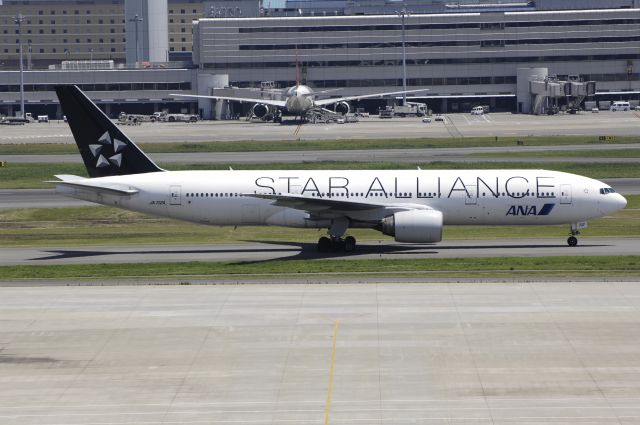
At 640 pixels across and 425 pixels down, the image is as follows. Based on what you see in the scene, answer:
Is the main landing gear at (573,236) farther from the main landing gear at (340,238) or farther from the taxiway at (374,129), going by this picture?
the taxiway at (374,129)

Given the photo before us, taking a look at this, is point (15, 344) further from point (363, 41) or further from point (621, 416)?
point (363, 41)

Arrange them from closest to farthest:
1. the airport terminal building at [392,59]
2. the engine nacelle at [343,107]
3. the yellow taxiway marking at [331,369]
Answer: the yellow taxiway marking at [331,369], the engine nacelle at [343,107], the airport terminal building at [392,59]

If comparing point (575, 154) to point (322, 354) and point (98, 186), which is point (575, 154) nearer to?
point (98, 186)

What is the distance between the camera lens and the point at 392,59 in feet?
628

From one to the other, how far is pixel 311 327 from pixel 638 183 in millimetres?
46717

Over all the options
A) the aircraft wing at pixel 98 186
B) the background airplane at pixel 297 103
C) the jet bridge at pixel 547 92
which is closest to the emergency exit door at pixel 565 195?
the aircraft wing at pixel 98 186

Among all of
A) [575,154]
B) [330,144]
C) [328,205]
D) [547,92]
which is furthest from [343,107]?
[328,205]

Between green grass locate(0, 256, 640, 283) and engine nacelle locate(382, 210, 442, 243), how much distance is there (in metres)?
2.20

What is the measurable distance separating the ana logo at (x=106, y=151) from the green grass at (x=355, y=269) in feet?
26.1

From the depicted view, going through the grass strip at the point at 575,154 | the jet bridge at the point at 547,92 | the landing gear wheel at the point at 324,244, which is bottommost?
the landing gear wheel at the point at 324,244

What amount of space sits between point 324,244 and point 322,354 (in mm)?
20807

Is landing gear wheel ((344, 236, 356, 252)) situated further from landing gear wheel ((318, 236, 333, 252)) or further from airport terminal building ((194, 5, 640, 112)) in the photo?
airport terminal building ((194, 5, 640, 112))

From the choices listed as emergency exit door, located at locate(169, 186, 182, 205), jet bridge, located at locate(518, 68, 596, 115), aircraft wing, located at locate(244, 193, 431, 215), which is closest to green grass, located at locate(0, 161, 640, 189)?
aircraft wing, located at locate(244, 193, 431, 215)

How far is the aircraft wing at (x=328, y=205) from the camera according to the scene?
166 feet
